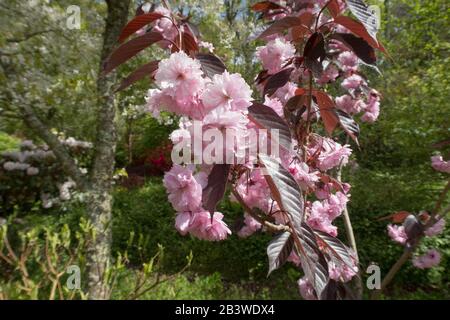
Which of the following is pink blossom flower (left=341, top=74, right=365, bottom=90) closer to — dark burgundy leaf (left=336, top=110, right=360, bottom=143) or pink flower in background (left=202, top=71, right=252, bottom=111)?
dark burgundy leaf (left=336, top=110, right=360, bottom=143)

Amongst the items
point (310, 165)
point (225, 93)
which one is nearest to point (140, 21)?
point (225, 93)

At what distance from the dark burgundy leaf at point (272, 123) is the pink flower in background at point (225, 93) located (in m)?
0.06

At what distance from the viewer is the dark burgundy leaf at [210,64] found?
0.85 m

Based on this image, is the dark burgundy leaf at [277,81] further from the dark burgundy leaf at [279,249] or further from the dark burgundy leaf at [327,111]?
the dark burgundy leaf at [279,249]

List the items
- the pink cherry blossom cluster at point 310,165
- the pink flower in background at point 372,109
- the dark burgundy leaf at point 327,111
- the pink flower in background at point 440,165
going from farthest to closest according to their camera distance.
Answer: the pink flower in background at point 372,109, the pink flower in background at point 440,165, the dark burgundy leaf at point 327,111, the pink cherry blossom cluster at point 310,165

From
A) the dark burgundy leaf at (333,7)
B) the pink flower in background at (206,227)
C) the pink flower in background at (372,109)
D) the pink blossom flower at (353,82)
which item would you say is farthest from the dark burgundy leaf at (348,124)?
the pink flower in background at (372,109)

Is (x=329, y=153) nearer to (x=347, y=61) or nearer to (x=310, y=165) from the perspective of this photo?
(x=310, y=165)

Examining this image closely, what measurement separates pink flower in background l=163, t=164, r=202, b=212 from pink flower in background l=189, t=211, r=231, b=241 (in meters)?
0.05

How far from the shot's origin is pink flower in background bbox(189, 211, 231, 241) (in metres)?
0.99

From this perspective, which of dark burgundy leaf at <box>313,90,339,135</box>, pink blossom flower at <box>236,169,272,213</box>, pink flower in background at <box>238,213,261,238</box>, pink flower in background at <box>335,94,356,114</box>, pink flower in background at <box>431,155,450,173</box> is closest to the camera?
pink blossom flower at <box>236,169,272,213</box>

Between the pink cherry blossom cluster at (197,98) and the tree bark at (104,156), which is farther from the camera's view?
the tree bark at (104,156)

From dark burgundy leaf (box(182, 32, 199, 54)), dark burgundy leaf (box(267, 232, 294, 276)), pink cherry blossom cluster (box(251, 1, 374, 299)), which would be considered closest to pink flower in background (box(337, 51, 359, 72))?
pink cherry blossom cluster (box(251, 1, 374, 299))
